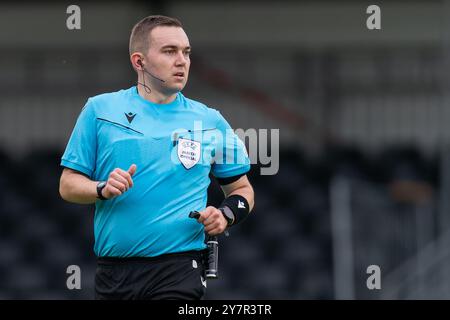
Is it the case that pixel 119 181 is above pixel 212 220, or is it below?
above

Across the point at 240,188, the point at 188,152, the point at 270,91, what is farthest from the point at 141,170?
the point at 270,91

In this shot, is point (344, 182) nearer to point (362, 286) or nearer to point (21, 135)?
point (362, 286)

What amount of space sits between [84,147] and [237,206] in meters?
0.70

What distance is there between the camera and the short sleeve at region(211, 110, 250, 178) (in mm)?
4781

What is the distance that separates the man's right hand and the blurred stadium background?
8.91 metres

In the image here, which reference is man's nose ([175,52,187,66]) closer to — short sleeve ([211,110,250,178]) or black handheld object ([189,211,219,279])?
short sleeve ([211,110,250,178])

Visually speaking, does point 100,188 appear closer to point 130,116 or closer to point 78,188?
point 78,188

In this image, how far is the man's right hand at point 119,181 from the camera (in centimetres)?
422

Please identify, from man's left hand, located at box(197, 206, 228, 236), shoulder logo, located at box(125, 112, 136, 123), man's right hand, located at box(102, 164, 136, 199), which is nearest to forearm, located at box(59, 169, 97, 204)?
man's right hand, located at box(102, 164, 136, 199)

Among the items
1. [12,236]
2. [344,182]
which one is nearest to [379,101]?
[344,182]

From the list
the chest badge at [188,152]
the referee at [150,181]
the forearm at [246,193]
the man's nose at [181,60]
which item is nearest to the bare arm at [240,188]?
the forearm at [246,193]

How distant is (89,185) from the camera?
4.41 meters

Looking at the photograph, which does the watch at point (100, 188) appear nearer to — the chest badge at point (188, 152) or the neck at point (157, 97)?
the chest badge at point (188, 152)
